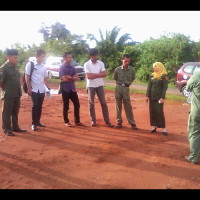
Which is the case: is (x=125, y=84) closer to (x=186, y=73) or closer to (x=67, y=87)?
(x=67, y=87)

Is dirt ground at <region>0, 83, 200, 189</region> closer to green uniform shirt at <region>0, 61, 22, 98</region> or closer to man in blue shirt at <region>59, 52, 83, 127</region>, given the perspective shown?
man in blue shirt at <region>59, 52, 83, 127</region>

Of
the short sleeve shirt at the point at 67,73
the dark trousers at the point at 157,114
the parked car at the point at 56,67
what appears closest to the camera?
the dark trousers at the point at 157,114

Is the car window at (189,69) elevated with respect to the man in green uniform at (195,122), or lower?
elevated

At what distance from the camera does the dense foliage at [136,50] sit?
16.9 m

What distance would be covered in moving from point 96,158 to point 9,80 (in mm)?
2806

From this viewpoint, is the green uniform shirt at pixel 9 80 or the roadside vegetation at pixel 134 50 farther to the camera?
the roadside vegetation at pixel 134 50

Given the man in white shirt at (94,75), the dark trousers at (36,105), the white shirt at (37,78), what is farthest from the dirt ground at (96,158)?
the white shirt at (37,78)

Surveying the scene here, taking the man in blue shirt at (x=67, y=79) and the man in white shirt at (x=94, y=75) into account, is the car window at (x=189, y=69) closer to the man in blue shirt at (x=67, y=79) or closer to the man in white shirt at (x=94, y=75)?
the man in white shirt at (x=94, y=75)

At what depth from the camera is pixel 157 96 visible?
6414 millimetres

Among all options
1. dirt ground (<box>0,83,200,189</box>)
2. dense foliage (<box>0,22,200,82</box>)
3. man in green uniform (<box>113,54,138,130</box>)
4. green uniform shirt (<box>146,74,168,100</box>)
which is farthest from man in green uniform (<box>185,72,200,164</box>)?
dense foliage (<box>0,22,200,82</box>)

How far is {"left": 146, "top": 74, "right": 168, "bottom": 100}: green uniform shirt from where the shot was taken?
6332mm

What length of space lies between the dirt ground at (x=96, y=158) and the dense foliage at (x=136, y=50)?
10.2m

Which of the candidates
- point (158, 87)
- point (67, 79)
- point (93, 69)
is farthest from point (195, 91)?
point (67, 79)
